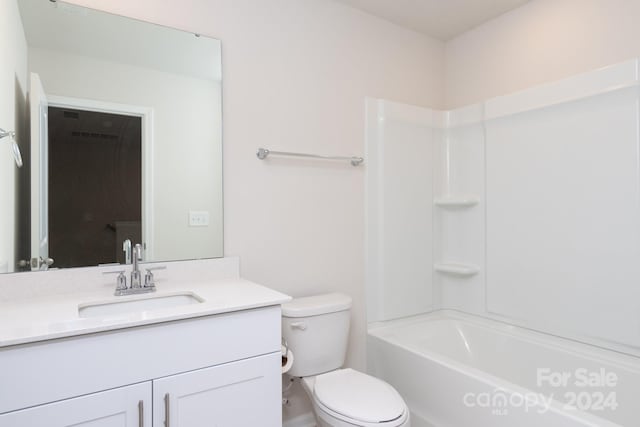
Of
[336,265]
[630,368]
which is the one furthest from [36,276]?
[630,368]

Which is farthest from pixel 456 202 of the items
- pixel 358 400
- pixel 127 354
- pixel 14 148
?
pixel 14 148

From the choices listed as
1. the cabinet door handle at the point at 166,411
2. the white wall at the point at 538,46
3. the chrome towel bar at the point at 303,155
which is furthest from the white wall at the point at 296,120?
the cabinet door handle at the point at 166,411

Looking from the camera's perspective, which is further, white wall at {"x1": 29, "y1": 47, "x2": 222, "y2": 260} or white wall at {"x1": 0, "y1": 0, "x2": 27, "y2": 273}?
white wall at {"x1": 29, "y1": 47, "x2": 222, "y2": 260}

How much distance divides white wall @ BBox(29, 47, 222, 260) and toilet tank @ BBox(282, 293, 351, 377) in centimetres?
49

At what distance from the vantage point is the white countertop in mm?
1034

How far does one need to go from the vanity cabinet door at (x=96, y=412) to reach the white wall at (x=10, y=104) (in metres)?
0.64

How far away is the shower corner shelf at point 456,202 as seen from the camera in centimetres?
248

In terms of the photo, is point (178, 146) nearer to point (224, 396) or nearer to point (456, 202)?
point (224, 396)

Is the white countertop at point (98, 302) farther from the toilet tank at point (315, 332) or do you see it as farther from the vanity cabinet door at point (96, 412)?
the toilet tank at point (315, 332)

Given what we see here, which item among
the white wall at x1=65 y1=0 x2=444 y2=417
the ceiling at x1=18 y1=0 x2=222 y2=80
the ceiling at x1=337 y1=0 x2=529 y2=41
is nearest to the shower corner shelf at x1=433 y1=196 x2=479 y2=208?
the white wall at x1=65 y1=0 x2=444 y2=417

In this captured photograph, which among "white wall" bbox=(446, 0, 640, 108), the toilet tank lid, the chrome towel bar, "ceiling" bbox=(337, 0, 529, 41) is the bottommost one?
the toilet tank lid

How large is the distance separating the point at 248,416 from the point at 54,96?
1.42m

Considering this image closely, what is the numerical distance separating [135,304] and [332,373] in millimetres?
962

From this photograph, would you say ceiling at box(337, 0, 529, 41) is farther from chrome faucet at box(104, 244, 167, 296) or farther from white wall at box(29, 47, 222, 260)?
chrome faucet at box(104, 244, 167, 296)
